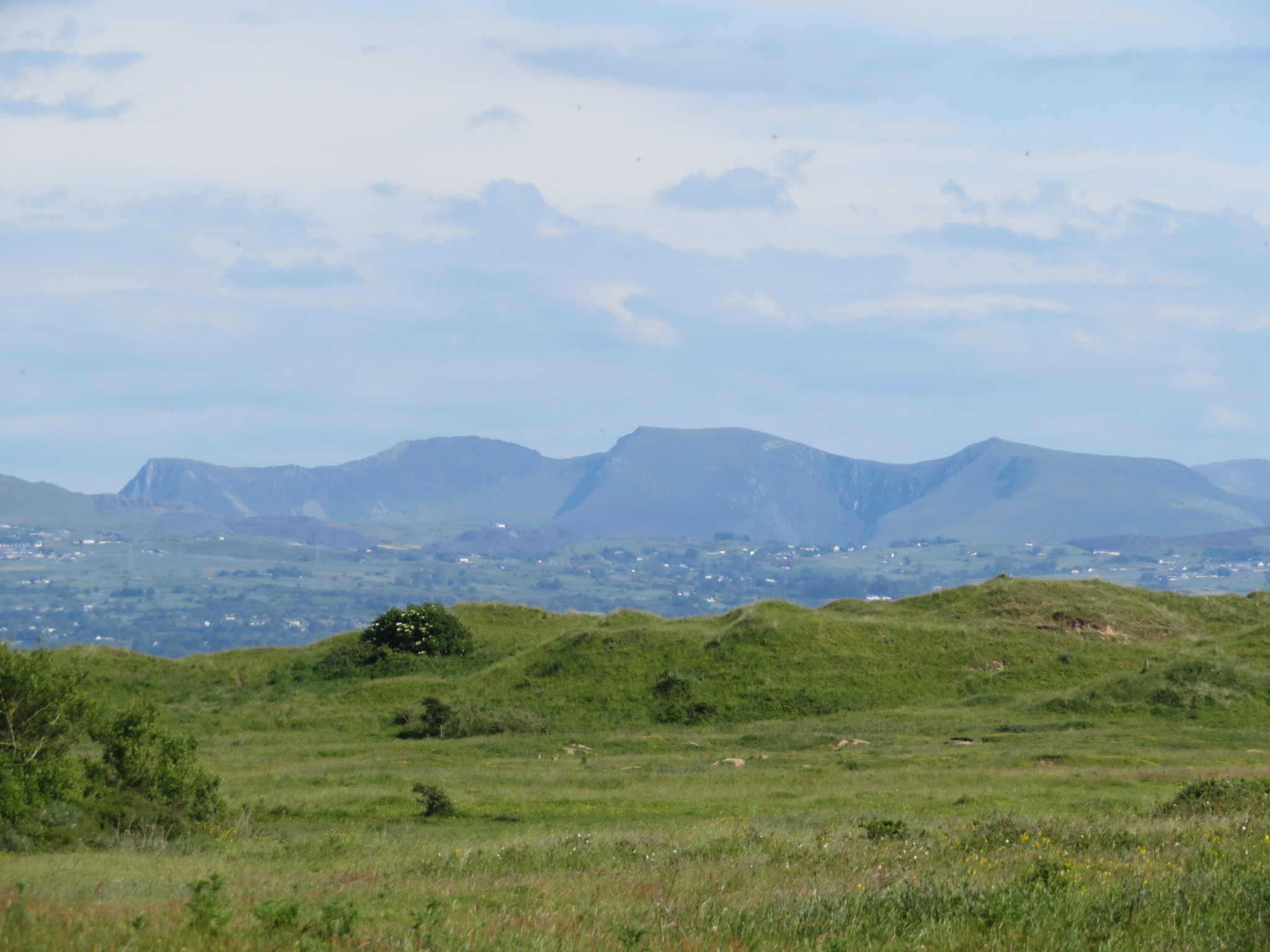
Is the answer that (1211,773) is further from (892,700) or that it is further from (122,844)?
(122,844)

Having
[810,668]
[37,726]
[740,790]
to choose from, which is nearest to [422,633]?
[810,668]

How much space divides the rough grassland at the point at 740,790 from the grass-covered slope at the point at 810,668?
20 cm

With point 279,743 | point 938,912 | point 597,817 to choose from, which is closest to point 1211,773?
point 597,817

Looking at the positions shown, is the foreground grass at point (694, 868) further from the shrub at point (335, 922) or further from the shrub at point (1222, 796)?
the shrub at point (1222, 796)

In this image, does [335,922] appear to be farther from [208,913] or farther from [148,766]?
[148,766]

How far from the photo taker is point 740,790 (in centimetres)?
3028

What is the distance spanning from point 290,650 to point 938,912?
59526mm

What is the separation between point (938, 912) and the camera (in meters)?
11.8

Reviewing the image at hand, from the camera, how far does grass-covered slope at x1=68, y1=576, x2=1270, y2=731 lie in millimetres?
48188

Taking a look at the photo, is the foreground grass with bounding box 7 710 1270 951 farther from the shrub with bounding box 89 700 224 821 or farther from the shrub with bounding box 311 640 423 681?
the shrub with bounding box 311 640 423 681

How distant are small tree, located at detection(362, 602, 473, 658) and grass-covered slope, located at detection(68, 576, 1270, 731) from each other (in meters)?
1.24

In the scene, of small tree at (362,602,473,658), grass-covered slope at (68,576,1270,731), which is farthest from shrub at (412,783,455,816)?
small tree at (362,602,473,658)

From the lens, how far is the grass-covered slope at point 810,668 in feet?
158

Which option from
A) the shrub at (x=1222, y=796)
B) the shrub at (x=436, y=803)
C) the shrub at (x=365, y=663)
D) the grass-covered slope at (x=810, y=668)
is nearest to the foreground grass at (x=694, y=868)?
the shrub at (x=436, y=803)
